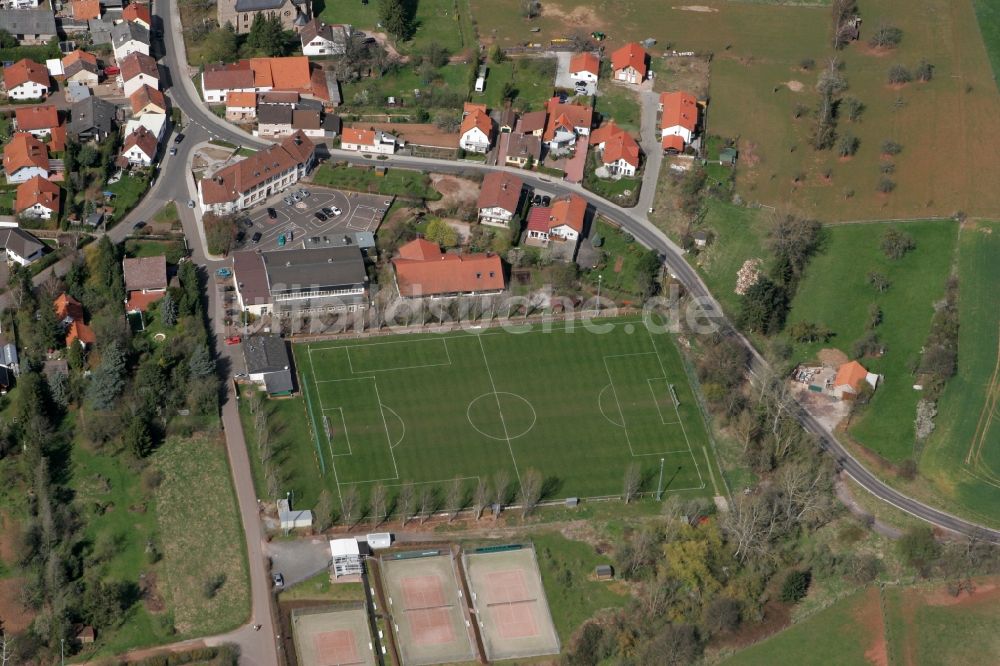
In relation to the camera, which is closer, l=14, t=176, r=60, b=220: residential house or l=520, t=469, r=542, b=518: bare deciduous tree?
l=520, t=469, r=542, b=518: bare deciduous tree

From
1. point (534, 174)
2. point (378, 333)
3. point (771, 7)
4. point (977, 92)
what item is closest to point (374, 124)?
point (534, 174)

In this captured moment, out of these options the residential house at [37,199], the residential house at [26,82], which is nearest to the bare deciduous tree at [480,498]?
the residential house at [37,199]

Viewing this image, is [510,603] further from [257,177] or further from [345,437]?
[257,177]

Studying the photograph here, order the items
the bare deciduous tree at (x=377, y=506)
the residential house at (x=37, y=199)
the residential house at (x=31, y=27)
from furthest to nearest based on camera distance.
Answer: the residential house at (x=31, y=27), the residential house at (x=37, y=199), the bare deciduous tree at (x=377, y=506)

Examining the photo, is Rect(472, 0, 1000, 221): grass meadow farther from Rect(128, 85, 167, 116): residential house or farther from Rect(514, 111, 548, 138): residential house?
Rect(128, 85, 167, 116): residential house

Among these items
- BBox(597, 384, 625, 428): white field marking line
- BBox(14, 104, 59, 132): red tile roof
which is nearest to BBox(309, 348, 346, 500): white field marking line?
BBox(597, 384, 625, 428): white field marking line

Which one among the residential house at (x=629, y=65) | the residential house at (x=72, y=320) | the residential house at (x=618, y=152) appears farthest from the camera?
the residential house at (x=629, y=65)

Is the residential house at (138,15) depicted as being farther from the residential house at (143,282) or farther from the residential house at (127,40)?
the residential house at (143,282)
